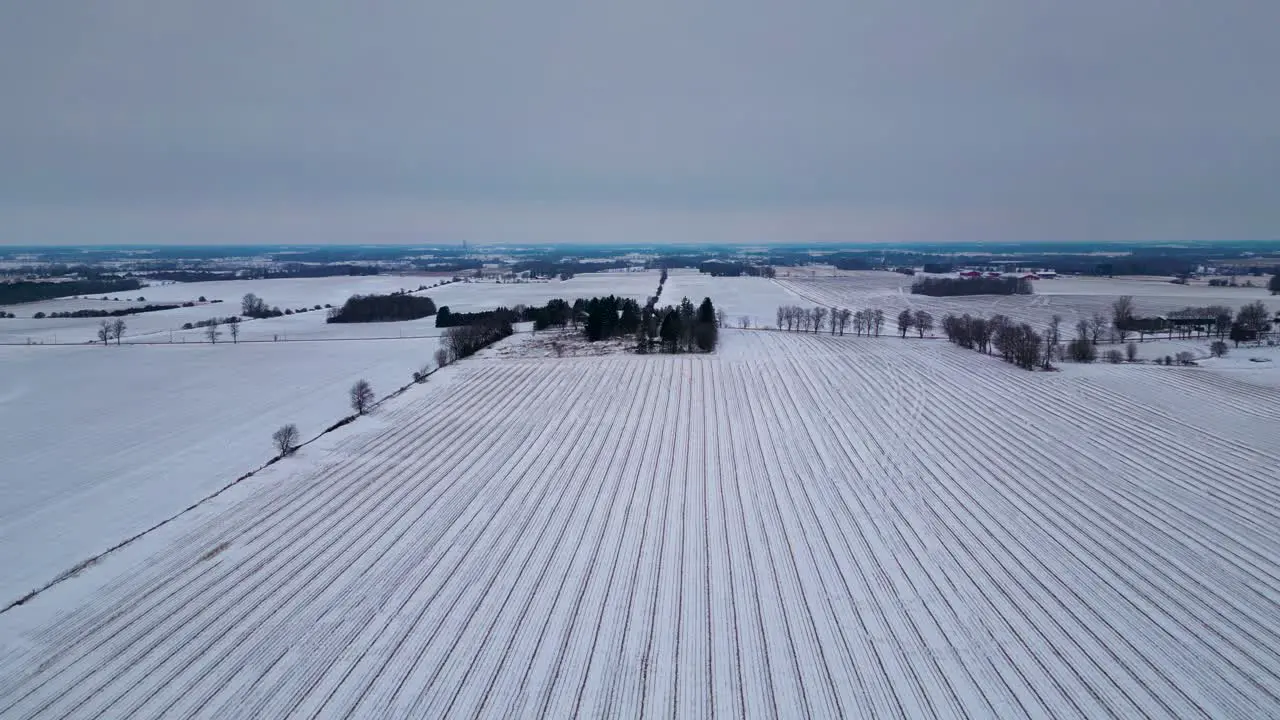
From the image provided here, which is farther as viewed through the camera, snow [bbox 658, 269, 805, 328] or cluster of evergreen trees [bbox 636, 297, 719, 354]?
snow [bbox 658, 269, 805, 328]

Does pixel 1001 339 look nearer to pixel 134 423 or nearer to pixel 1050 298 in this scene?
pixel 1050 298

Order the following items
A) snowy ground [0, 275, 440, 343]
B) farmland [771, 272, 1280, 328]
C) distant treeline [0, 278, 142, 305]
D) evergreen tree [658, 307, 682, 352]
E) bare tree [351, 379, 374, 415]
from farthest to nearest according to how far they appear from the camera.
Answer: distant treeline [0, 278, 142, 305] → farmland [771, 272, 1280, 328] → snowy ground [0, 275, 440, 343] → evergreen tree [658, 307, 682, 352] → bare tree [351, 379, 374, 415]

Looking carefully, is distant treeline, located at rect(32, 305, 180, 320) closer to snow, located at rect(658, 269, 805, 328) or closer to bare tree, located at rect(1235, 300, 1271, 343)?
snow, located at rect(658, 269, 805, 328)

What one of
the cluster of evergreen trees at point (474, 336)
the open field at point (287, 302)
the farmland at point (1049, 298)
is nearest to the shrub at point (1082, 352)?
the farmland at point (1049, 298)

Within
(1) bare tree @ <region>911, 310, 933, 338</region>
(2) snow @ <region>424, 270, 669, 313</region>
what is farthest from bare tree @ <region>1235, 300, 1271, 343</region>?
(2) snow @ <region>424, 270, 669, 313</region>

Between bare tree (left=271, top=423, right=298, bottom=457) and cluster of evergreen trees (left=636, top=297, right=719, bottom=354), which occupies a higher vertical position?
cluster of evergreen trees (left=636, top=297, right=719, bottom=354)

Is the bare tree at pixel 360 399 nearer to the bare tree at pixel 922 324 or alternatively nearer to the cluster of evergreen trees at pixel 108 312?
the bare tree at pixel 922 324
